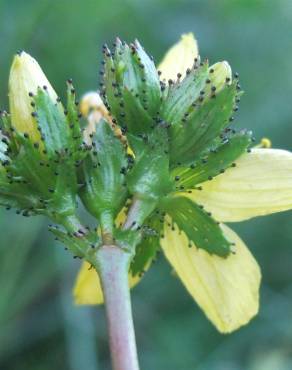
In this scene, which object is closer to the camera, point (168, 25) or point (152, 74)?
point (152, 74)

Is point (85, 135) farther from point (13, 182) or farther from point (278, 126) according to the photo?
point (278, 126)

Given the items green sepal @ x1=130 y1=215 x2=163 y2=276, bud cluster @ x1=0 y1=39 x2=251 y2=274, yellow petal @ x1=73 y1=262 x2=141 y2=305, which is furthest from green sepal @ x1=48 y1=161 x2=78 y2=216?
yellow petal @ x1=73 y1=262 x2=141 y2=305

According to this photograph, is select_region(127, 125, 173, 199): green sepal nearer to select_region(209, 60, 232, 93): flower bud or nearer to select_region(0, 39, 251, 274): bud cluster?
select_region(0, 39, 251, 274): bud cluster

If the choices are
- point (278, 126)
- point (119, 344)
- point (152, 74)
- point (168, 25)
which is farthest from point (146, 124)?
point (168, 25)

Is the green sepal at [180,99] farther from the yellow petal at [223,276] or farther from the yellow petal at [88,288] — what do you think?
the yellow petal at [88,288]

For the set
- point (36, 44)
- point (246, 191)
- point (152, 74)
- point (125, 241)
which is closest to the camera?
point (125, 241)

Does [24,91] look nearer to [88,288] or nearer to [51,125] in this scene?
[51,125]
